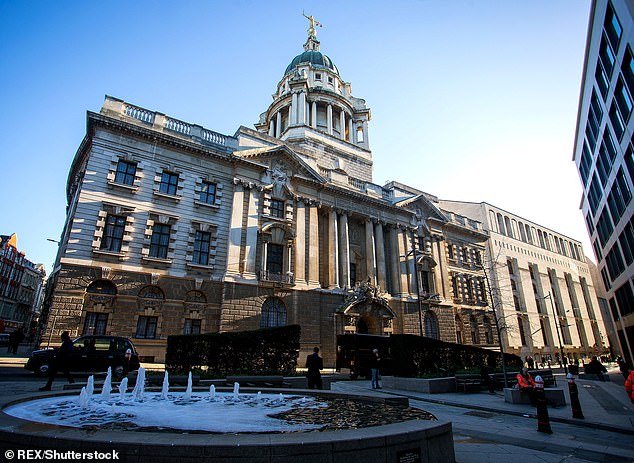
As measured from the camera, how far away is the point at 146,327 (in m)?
21.8

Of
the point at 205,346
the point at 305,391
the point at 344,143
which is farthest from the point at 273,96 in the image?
the point at 305,391

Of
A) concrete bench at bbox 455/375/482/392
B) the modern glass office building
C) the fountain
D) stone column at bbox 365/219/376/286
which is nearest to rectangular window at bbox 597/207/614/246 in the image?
the modern glass office building

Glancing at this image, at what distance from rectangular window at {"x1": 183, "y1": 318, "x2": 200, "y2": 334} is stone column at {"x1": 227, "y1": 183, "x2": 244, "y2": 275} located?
405 cm

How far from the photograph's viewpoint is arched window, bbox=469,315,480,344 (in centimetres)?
4012

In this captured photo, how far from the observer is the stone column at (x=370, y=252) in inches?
1312

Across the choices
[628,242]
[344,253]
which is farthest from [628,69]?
[344,253]

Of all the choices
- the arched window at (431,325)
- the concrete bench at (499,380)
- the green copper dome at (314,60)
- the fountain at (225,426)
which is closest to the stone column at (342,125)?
the green copper dome at (314,60)

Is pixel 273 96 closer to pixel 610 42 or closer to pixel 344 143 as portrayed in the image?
pixel 344 143

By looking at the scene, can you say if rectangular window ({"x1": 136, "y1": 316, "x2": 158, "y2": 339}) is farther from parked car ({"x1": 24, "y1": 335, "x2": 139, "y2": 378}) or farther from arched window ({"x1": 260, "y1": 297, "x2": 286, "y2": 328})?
arched window ({"x1": 260, "y1": 297, "x2": 286, "y2": 328})

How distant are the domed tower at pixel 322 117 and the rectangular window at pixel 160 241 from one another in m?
18.9

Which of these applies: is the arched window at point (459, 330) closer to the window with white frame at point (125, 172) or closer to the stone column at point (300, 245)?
the stone column at point (300, 245)

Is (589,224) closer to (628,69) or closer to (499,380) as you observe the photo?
(628,69)

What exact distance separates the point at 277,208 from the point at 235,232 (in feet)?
15.3

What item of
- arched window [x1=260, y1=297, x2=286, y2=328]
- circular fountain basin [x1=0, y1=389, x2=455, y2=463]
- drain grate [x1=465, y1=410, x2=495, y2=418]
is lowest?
drain grate [x1=465, y1=410, x2=495, y2=418]
